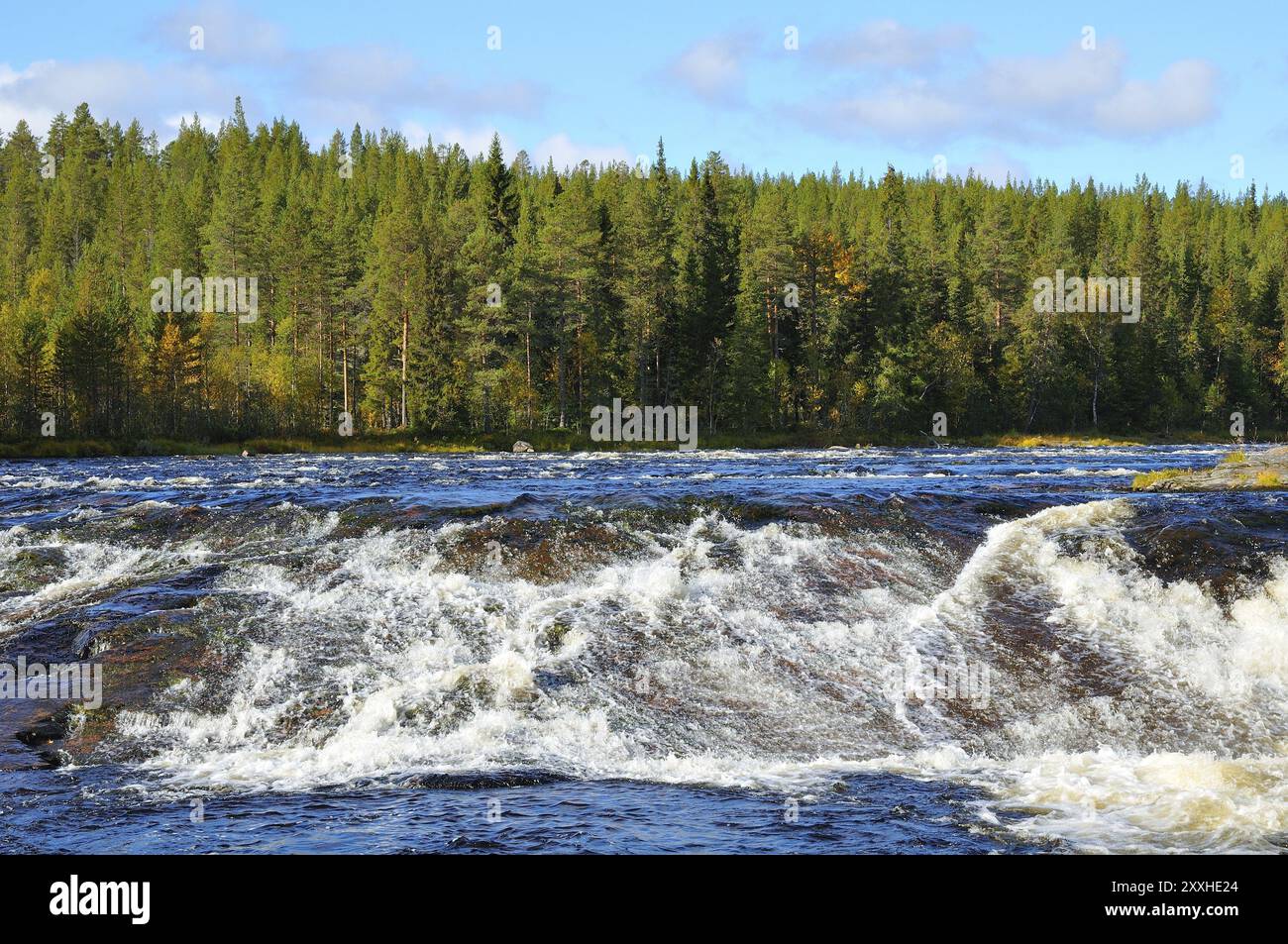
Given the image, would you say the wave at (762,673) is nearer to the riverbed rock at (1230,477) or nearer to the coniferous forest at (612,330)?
the riverbed rock at (1230,477)

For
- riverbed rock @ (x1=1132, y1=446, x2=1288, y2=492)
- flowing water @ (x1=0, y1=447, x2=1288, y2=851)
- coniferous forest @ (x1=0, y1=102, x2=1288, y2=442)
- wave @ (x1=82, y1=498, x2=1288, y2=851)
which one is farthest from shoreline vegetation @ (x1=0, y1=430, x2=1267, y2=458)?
wave @ (x1=82, y1=498, x2=1288, y2=851)

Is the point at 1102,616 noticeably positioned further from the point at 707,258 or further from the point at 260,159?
the point at 260,159

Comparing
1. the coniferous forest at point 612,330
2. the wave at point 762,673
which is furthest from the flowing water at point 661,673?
the coniferous forest at point 612,330

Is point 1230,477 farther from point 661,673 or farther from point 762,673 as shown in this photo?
point 661,673

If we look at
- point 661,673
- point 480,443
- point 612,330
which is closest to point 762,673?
point 661,673

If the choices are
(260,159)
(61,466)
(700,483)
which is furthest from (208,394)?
(260,159)

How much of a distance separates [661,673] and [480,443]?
52.7 meters

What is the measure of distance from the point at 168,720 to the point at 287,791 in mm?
3061

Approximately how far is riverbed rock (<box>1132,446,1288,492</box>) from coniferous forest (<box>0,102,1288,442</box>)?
46617mm

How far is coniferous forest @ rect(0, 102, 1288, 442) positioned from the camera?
7225 centimetres

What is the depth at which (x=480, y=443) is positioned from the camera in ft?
216

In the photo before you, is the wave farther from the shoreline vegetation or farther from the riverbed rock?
the shoreline vegetation

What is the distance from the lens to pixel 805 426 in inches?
3086

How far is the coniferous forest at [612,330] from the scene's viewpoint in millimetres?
72250
